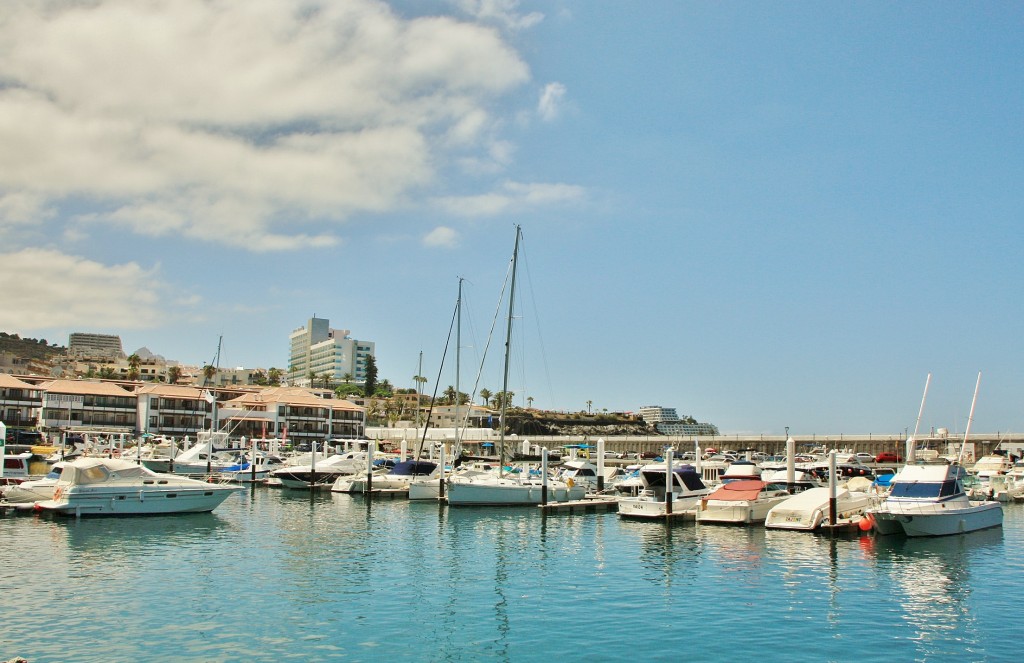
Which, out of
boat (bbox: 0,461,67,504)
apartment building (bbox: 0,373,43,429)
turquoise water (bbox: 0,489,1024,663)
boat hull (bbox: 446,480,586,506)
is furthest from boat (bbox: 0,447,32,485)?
apartment building (bbox: 0,373,43,429)

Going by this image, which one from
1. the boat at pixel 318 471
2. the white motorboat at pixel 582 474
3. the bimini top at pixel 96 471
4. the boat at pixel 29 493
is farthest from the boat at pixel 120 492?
the white motorboat at pixel 582 474

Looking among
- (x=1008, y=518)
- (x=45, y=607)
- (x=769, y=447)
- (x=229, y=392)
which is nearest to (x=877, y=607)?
(x=45, y=607)

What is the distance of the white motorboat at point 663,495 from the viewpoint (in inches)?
1825

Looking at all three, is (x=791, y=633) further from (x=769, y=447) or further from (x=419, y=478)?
(x=769, y=447)

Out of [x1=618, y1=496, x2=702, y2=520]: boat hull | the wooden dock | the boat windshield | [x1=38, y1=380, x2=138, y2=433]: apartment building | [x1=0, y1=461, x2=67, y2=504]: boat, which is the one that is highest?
[x1=38, y1=380, x2=138, y2=433]: apartment building

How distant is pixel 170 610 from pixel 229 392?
130 m

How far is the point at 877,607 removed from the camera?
25109mm

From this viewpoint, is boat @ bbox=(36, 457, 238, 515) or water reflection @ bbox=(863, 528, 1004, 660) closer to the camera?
water reflection @ bbox=(863, 528, 1004, 660)

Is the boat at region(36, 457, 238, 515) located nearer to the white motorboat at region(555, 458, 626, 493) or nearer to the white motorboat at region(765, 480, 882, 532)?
Result: the white motorboat at region(555, 458, 626, 493)

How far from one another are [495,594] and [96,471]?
1164 inches

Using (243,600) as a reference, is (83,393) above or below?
above

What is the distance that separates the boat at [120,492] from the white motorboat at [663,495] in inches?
985

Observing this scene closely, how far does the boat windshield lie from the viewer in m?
40.1

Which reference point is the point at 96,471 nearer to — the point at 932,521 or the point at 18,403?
the point at 932,521
